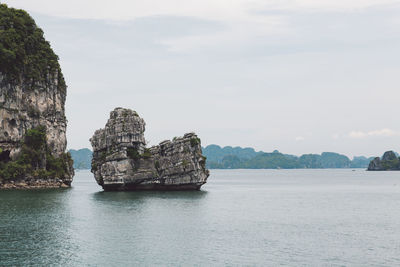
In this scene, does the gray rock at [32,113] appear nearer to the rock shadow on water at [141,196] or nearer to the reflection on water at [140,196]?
the rock shadow on water at [141,196]

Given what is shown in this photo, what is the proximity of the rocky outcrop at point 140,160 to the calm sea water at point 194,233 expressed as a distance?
60.9ft

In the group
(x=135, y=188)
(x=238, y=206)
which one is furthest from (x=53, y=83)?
(x=238, y=206)

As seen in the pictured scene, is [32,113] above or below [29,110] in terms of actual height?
below

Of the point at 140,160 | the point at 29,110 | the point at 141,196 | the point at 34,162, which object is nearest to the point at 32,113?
the point at 29,110

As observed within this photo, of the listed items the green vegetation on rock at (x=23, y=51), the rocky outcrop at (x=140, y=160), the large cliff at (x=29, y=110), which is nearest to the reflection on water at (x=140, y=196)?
the rocky outcrop at (x=140, y=160)

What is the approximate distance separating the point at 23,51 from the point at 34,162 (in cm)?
2830

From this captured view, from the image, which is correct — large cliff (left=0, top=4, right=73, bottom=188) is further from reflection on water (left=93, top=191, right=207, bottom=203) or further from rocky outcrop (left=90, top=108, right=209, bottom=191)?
reflection on water (left=93, top=191, right=207, bottom=203)

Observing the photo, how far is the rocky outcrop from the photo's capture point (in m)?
111

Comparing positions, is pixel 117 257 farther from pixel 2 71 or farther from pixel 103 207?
pixel 2 71

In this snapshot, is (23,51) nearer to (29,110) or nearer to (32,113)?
(29,110)

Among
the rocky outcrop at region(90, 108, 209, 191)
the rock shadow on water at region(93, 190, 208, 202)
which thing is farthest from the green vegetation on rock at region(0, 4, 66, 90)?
the rock shadow on water at region(93, 190, 208, 202)

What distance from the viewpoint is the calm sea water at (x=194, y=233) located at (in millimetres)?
45719

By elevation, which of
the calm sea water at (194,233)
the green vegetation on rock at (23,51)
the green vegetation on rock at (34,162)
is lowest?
the calm sea water at (194,233)

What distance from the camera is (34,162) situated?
12112cm
